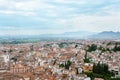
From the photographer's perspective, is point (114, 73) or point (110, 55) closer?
point (114, 73)

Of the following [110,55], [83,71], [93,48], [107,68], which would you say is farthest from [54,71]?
[93,48]

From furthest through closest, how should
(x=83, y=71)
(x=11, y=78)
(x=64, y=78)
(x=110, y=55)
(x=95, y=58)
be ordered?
(x=110, y=55) < (x=95, y=58) < (x=83, y=71) < (x=64, y=78) < (x=11, y=78)

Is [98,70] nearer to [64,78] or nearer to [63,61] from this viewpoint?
[64,78]

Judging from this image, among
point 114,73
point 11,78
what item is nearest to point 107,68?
point 114,73

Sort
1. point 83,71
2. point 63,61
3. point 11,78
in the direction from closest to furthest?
point 11,78, point 83,71, point 63,61

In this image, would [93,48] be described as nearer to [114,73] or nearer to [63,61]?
[63,61]

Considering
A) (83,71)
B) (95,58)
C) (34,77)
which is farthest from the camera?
(95,58)

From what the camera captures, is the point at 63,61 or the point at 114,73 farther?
the point at 63,61

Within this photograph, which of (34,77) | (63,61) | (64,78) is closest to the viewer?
(34,77)
